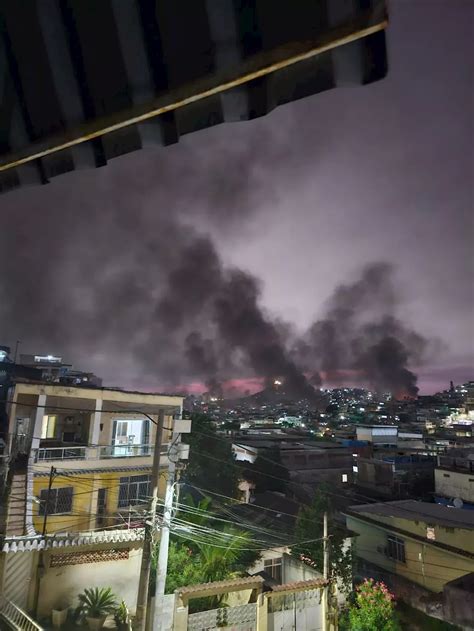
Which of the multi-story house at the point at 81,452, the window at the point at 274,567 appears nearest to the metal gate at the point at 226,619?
the multi-story house at the point at 81,452

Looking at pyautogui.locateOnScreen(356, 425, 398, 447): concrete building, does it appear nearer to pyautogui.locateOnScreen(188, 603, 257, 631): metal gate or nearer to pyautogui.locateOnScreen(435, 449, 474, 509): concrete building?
pyautogui.locateOnScreen(435, 449, 474, 509): concrete building

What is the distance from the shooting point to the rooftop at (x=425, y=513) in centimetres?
2134

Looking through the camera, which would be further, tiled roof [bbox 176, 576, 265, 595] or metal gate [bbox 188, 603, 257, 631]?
tiled roof [bbox 176, 576, 265, 595]

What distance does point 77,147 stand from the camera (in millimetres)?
2213

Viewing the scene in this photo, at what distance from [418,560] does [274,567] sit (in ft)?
24.8

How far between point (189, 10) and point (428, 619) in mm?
23872

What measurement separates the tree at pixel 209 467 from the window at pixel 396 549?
42.7 feet

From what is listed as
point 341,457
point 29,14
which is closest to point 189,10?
point 29,14

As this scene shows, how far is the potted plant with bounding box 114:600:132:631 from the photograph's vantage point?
16752 millimetres

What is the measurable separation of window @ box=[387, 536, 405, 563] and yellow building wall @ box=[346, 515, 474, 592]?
20cm

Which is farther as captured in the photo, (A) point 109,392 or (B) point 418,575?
(A) point 109,392

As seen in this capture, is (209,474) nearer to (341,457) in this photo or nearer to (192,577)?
(192,577)

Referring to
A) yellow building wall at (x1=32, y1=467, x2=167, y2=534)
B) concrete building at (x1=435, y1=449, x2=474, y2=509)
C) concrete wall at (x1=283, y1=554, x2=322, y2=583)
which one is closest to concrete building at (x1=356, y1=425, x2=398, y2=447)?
concrete building at (x1=435, y1=449, x2=474, y2=509)

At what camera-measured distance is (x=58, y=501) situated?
21094mm
